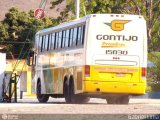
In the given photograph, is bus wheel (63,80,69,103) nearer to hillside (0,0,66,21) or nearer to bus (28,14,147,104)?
bus (28,14,147,104)

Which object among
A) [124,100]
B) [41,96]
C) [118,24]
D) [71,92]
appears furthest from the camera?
[41,96]

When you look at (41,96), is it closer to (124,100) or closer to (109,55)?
(124,100)

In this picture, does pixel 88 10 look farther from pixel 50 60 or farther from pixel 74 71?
pixel 74 71

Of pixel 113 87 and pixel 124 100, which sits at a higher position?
pixel 113 87

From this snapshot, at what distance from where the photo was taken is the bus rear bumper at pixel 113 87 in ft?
90.9

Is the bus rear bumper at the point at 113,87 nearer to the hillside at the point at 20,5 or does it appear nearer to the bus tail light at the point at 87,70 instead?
the bus tail light at the point at 87,70

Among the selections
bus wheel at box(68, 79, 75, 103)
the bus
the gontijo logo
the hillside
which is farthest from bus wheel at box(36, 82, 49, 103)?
the hillside

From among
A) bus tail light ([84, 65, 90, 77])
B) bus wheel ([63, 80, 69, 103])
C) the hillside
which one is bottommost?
bus wheel ([63, 80, 69, 103])

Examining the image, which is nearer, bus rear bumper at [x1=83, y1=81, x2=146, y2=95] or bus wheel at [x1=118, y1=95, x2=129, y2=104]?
bus rear bumper at [x1=83, y1=81, x2=146, y2=95]

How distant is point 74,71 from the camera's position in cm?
2905

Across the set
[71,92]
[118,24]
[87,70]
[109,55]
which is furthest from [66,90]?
[118,24]

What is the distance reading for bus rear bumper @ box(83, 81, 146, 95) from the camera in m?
27.7

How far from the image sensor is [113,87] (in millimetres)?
27922

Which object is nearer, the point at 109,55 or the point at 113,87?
the point at 109,55
